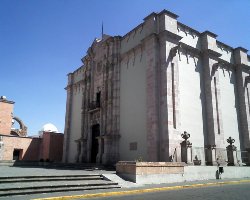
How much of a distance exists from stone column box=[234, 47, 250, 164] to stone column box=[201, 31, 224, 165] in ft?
11.5

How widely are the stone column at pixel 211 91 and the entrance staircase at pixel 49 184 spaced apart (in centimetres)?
928

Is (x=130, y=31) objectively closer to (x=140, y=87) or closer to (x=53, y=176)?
(x=140, y=87)

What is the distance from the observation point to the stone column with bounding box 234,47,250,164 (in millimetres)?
21516

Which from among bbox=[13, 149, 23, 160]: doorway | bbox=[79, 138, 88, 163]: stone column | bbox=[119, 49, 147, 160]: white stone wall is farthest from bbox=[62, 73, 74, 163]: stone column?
bbox=[119, 49, 147, 160]: white stone wall

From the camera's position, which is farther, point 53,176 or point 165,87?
point 165,87

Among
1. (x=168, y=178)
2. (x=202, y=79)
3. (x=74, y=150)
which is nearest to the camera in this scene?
(x=168, y=178)

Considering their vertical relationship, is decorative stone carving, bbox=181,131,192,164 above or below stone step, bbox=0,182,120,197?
above

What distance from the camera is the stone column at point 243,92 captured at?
70.6ft

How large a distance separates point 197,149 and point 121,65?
9419 millimetres

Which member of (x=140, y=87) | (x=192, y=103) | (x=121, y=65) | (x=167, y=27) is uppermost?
(x=167, y=27)

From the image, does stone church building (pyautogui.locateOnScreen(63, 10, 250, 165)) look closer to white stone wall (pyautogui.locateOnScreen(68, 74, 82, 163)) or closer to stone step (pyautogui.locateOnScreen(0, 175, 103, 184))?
white stone wall (pyautogui.locateOnScreen(68, 74, 82, 163))

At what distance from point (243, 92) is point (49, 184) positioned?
19014 millimetres

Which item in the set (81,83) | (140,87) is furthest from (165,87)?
(81,83)

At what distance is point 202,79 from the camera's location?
2011 cm
